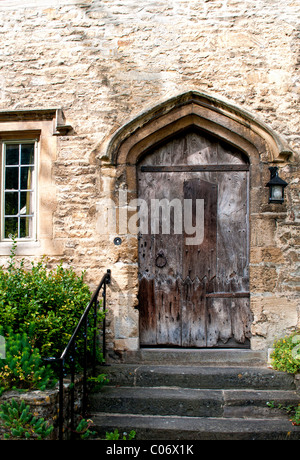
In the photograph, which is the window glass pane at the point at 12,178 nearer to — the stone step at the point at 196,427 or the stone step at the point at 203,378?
the stone step at the point at 203,378

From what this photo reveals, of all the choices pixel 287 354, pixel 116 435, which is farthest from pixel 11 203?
pixel 287 354

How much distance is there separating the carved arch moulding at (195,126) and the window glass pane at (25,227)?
4.19ft

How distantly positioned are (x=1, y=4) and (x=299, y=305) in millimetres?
5057

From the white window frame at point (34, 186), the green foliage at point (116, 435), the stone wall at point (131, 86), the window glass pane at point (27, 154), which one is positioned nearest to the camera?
the green foliage at point (116, 435)

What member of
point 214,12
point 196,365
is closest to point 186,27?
point 214,12

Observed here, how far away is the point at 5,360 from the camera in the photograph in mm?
3545

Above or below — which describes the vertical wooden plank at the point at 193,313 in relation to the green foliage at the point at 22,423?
above

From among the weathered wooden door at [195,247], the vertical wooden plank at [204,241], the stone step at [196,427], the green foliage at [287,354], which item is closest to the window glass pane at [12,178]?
the weathered wooden door at [195,247]

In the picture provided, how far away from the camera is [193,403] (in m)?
3.87

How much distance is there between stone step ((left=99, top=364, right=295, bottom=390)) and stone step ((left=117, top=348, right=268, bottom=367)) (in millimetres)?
203

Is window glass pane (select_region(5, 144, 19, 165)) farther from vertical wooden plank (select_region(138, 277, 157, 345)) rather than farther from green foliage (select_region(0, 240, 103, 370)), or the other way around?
vertical wooden plank (select_region(138, 277, 157, 345))

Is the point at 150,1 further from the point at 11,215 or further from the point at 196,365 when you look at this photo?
the point at 196,365

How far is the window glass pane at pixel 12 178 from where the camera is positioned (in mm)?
5145

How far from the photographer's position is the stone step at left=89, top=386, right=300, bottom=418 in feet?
12.6
